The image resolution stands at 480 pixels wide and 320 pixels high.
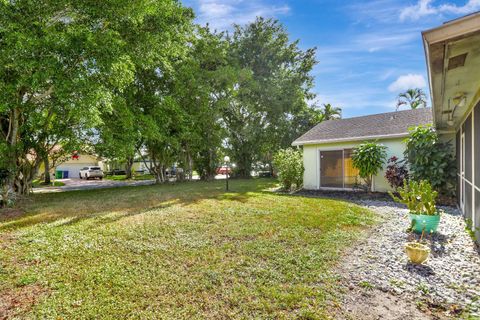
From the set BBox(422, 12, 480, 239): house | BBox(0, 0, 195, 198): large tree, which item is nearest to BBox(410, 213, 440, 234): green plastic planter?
BBox(422, 12, 480, 239): house

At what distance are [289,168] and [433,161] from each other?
5.77 metres

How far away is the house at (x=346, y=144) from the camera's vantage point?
11324mm

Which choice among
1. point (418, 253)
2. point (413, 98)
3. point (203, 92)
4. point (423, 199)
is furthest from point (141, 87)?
point (413, 98)

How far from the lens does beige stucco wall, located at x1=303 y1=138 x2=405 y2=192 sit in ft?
36.4

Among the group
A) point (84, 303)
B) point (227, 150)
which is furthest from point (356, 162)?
point (227, 150)

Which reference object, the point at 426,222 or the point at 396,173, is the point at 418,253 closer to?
the point at 426,222

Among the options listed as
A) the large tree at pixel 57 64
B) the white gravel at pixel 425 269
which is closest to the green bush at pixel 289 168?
the white gravel at pixel 425 269

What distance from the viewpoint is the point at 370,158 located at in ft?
35.0

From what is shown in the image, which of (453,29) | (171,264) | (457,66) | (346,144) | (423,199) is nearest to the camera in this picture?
(453,29)

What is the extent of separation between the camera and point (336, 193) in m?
11.9

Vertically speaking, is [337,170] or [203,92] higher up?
[203,92]

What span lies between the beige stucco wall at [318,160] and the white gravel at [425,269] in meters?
5.61

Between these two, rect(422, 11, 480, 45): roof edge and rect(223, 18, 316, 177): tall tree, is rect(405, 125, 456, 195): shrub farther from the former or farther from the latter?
rect(223, 18, 316, 177): tall tree

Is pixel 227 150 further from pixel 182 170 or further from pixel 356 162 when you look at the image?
pixel 356 162
